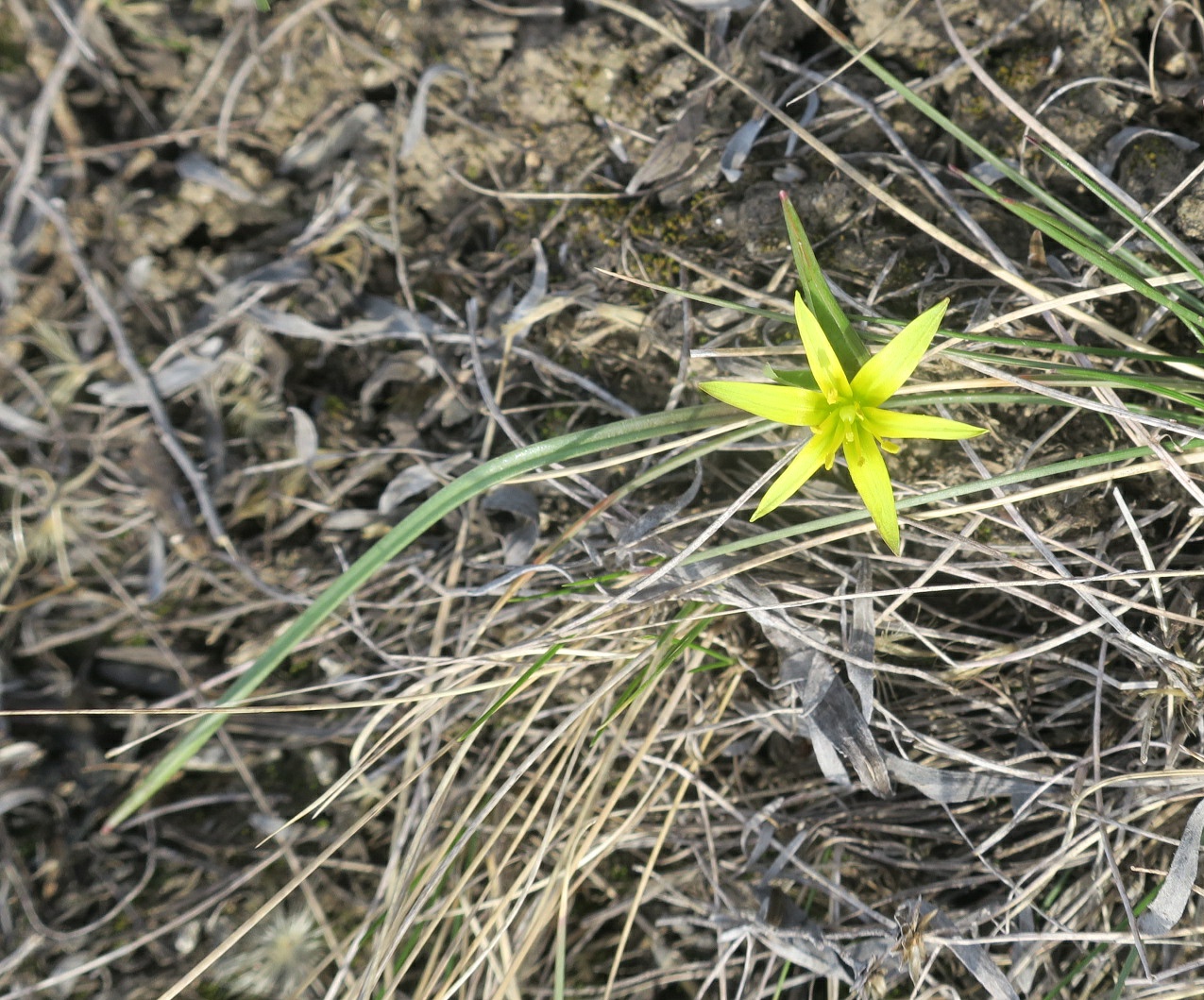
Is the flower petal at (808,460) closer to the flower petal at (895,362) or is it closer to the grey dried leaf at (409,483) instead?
the flower petal at (895,362)

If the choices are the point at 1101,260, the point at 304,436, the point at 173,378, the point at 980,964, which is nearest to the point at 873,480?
the point at 1101,260

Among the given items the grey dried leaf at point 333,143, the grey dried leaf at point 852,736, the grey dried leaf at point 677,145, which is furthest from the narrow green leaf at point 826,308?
the grey dried leaf at point 333,143

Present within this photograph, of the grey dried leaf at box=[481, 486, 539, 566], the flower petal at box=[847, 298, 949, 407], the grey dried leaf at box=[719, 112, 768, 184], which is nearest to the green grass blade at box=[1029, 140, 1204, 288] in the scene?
the flower petal at box=[847, 298, 949, 407]

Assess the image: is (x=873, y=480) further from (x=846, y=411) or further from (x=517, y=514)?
(x=517, y=514)

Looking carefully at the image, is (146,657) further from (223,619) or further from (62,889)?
(62,889)

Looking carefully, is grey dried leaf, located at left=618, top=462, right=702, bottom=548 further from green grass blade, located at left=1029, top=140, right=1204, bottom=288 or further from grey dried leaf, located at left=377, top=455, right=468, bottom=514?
green grass blade, located at left=1029, top=140, right=1204, bottom=288

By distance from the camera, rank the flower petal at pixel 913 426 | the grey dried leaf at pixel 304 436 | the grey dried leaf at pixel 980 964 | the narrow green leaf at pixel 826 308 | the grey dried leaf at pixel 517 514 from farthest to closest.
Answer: the grey dried leaf at pixel 304 436
the grey dried leaf at pixel 517 514
the grey dried leaf at pixel 980 964
the narrow green leaf at pixel 826 308
the flower petal at pixel 913 426

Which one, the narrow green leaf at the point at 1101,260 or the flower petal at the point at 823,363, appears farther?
the narrow green leaf at the point at 1101,260

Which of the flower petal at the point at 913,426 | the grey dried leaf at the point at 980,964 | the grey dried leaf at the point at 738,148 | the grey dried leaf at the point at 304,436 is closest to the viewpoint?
the flower petal at the point at 913,426
